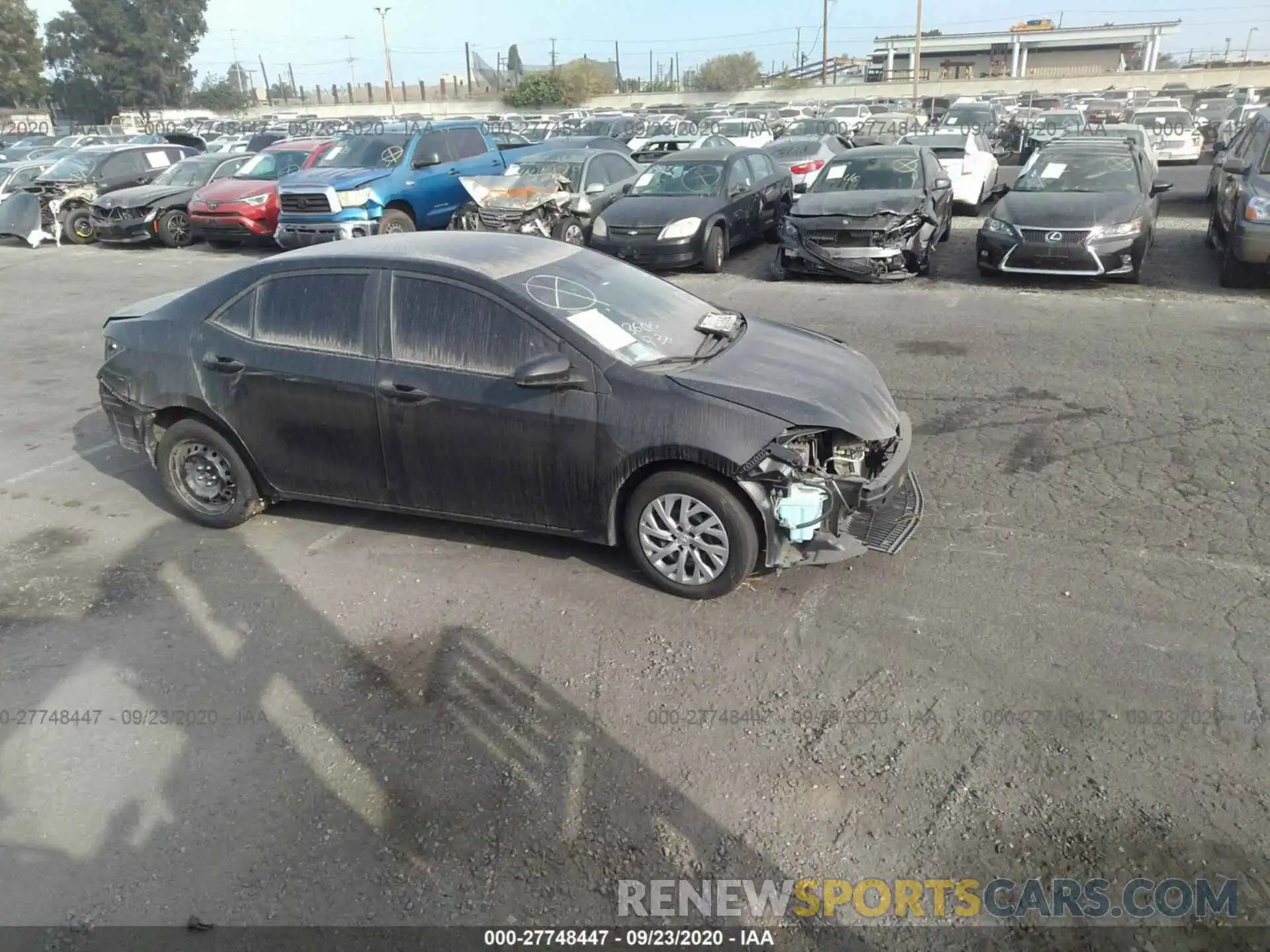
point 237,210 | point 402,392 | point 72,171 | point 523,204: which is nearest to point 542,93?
point 72,171

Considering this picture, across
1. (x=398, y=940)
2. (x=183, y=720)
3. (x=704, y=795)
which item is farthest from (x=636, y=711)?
(x=183, y=720)

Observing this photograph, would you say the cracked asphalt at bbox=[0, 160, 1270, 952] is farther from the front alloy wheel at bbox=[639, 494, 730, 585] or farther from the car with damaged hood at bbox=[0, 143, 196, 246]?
the car with damaged hood at bbox=[0, 143, 196, 246]

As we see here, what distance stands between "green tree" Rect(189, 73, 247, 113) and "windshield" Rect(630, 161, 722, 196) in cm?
7678

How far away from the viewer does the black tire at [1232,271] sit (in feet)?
33.1

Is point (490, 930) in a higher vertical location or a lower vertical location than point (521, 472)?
lower

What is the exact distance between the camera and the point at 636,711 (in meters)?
3.75

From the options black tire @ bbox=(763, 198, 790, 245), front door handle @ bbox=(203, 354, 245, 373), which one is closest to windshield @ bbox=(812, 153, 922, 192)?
black tire @ bbox=(763, 198, 790, 245)

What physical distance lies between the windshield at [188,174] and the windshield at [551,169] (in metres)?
7.67

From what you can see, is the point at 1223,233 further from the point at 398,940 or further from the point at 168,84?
the point at 168,84

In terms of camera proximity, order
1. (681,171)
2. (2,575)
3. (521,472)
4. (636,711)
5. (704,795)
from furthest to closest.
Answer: (681,171), (2,575), (521,472), (636,711), (704,795)

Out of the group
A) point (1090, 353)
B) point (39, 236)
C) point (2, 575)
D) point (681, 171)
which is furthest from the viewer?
point (39, 236)

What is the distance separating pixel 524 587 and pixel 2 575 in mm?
3057

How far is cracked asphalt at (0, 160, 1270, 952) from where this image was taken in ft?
9.88

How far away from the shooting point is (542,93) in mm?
67375
